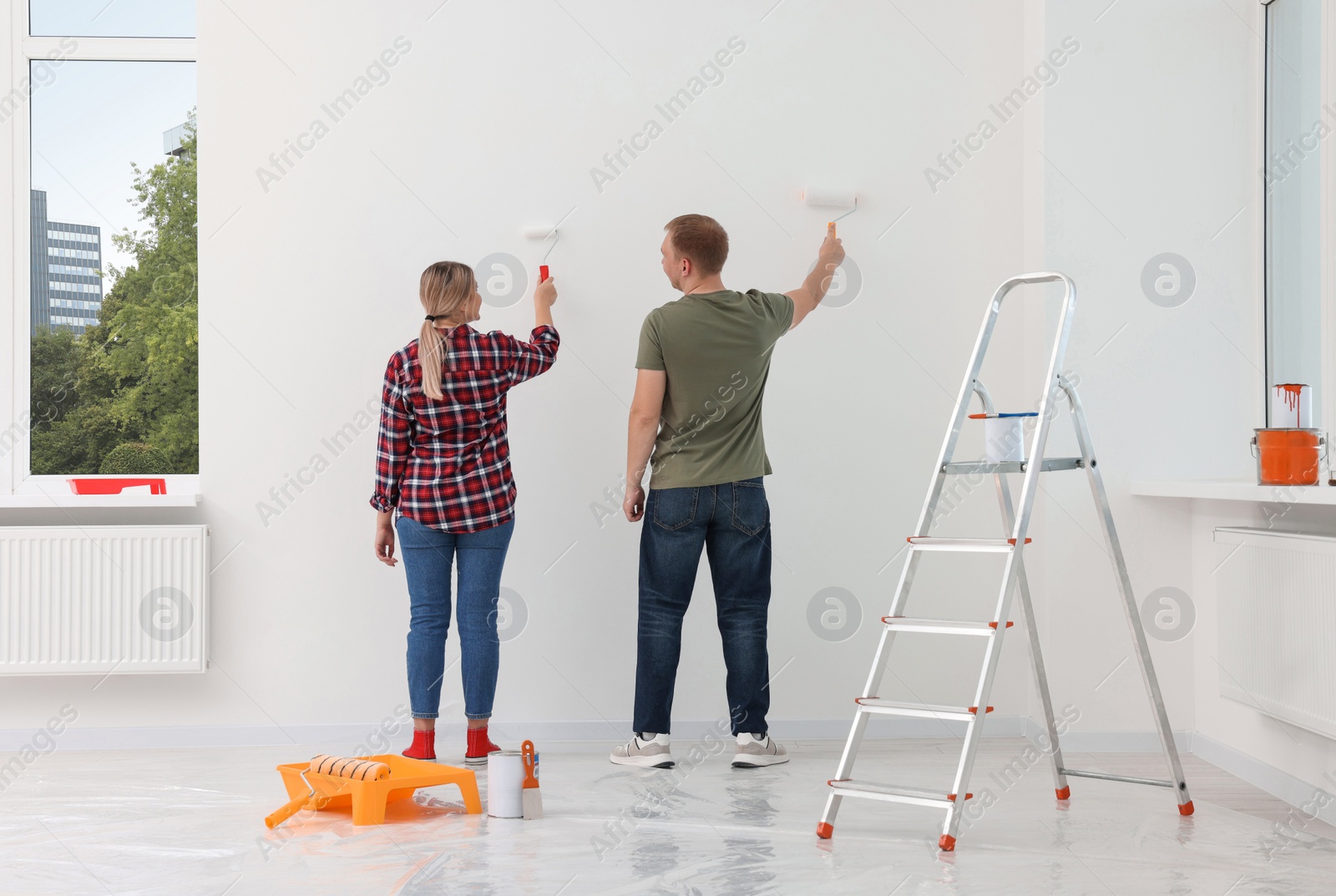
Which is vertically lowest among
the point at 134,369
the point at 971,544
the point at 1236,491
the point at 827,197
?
the point at 971,544

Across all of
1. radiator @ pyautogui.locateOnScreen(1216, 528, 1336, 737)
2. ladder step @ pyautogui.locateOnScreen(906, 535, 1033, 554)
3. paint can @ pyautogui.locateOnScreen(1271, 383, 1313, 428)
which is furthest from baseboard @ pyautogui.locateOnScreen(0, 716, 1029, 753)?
paint can @ pyautogui.locateOnScreen(1271, 383, 1313, 428)

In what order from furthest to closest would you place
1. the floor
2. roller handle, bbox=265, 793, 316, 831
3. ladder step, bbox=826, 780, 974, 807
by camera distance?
1. roller handle, bbox=265, 793, 316, 831
2. ladder step, bbox=826, 780, 974, 807
3. the floor

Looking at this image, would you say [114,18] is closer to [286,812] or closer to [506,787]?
[286,812]

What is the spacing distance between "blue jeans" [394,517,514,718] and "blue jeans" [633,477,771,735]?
0.41 metres

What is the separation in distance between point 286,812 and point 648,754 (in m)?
0.95

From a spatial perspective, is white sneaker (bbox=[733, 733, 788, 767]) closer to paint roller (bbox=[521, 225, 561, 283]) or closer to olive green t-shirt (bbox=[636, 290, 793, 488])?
olive green t-shirt (bbox=[636, 290, 793, 488])

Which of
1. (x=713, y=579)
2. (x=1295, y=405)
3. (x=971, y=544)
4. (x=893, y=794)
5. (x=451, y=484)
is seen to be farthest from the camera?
(x=713, y=579)

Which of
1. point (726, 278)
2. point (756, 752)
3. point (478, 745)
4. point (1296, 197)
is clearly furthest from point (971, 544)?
point (1296, 197)

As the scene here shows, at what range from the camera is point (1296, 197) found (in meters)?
2.99

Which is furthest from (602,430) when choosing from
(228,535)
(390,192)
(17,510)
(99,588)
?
(17,510)

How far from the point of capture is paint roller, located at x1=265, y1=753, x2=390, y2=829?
2365mm

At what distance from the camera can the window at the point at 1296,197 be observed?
286cm

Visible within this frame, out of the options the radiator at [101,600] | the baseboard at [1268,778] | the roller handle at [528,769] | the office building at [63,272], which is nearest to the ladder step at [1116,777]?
the baseboard at [1268,778]

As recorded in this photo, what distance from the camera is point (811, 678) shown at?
329 cm
